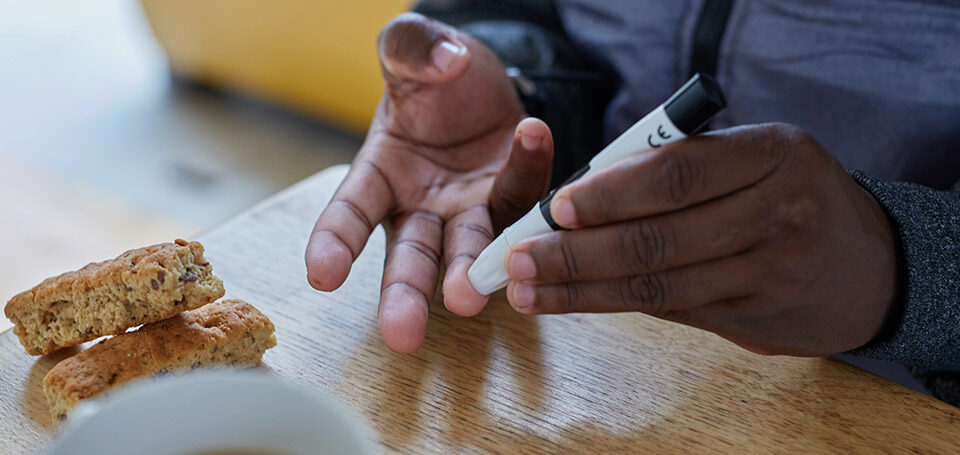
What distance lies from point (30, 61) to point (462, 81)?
271cm

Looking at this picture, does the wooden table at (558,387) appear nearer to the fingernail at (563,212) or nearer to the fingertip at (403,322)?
the fingertip at (403,322)

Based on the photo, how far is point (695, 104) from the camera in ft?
1.47

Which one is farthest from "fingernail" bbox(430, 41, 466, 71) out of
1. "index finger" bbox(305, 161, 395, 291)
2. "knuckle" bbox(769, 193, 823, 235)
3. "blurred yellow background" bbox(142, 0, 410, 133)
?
"blurred yellow background" bbox(142, 0, 410, 133)

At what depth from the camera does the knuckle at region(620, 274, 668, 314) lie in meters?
0.53

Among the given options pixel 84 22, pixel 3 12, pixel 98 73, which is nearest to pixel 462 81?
pixel 98 73

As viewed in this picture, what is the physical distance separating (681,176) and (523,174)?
7.4 inches

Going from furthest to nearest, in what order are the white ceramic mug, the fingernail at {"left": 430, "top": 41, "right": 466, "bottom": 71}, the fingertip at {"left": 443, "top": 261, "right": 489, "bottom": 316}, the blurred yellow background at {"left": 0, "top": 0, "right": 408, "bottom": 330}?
1. the blurred yellow background at {"left": 0, "top": 0, "right": 408, "bottom": 330}
2. the fingernail at {"left": 430, "top": 41, "right": 466, "bottom": 71}
3. the fingertip at {"left": 443, "top": 261, "right": 489, "bottom": 316}
4. the white ceramic mug

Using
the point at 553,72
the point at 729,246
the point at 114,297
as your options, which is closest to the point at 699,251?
the point at 729,246

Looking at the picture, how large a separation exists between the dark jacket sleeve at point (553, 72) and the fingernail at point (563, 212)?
449 millimetres

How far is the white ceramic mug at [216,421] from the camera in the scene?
0.36 metres

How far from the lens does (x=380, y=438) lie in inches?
20.0

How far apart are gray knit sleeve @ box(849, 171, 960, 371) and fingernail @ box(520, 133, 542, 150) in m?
0.26

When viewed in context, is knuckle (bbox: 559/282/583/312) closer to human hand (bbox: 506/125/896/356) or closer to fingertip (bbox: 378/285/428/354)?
human hand (bbox: 506/125/896/356)

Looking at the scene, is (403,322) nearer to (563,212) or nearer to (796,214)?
(563,212)
